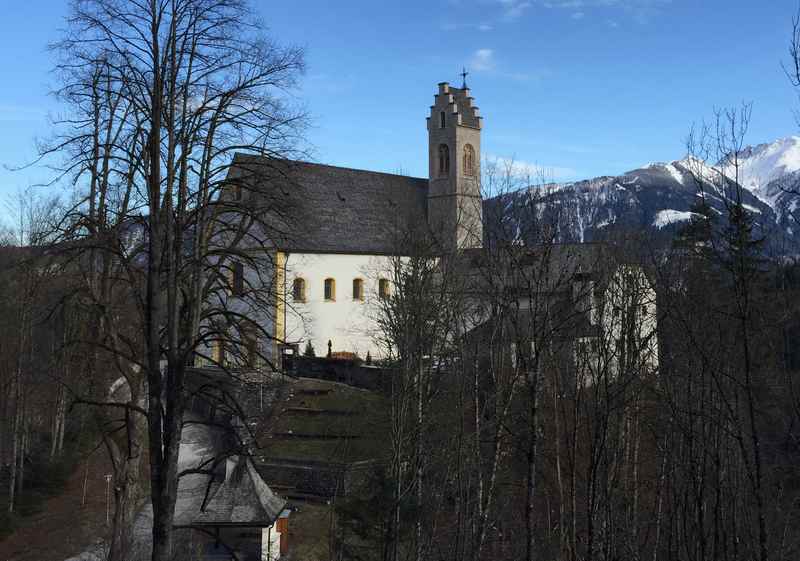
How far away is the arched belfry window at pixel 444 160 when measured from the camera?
160 feet

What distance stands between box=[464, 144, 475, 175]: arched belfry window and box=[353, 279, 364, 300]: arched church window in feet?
32.7

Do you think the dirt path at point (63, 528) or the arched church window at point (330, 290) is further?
the arched church window at point (330, 290)

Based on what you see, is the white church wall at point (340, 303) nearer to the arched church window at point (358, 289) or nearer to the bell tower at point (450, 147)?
the arched church window at point (358, 289)

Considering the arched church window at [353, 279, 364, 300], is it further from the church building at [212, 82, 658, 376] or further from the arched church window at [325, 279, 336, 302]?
the arched church window at [325, 279, 336, 302]

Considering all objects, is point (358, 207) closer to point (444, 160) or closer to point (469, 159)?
point (444, 160)

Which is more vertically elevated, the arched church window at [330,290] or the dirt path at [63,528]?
the arched church window at [330,290]

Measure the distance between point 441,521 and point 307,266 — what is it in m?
20.2

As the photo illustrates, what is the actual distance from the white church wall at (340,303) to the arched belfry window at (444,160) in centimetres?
704

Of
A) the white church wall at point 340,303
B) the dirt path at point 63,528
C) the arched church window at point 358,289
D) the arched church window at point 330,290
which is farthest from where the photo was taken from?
the arched church window at point 358,289

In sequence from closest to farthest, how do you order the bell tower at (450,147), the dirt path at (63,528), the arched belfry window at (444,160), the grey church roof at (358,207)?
the dirt path at (63,528), the grey church roof at (358,207), the bell tower at (450,147), the arched belfry window at (444,160)

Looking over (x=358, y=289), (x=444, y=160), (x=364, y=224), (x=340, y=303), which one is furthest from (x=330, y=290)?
(x=444, y=160)

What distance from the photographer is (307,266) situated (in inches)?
1671

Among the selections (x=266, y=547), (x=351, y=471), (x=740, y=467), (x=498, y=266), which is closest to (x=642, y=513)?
(x=740, y=467)

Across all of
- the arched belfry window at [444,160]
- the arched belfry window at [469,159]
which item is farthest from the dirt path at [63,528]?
the arched belfry window at [469,159]
